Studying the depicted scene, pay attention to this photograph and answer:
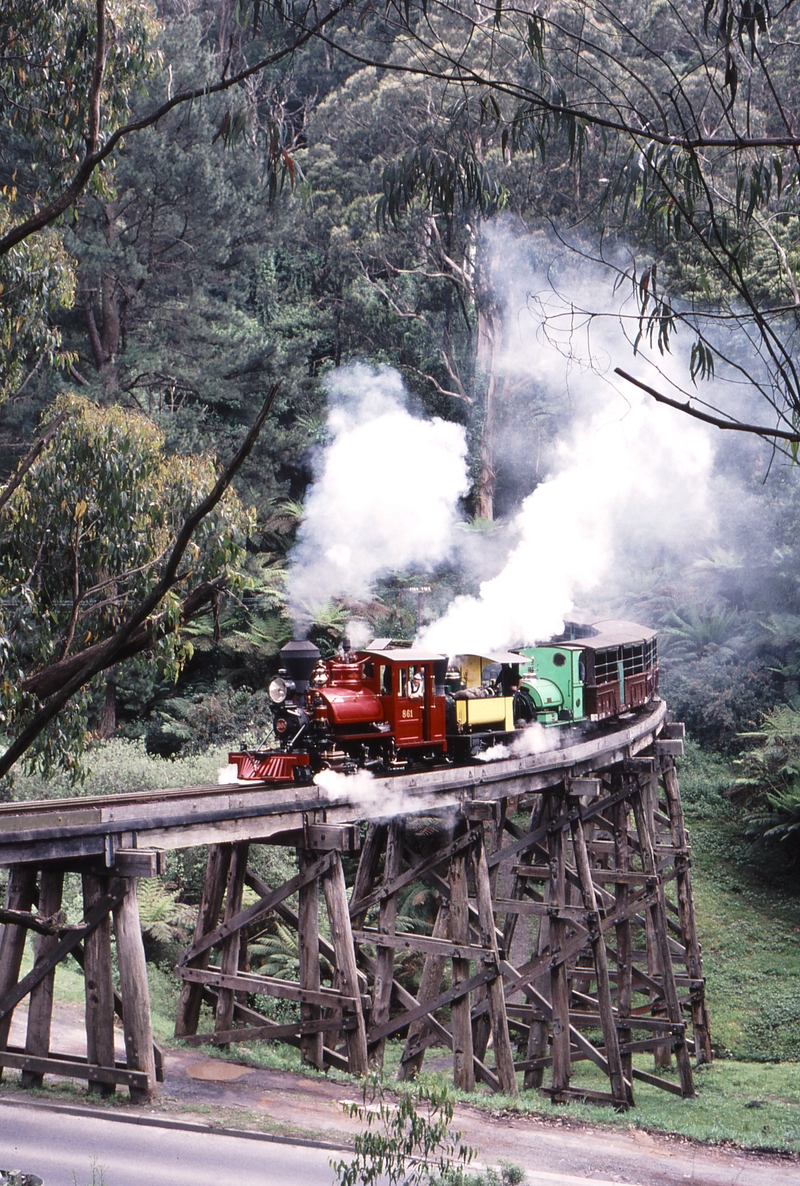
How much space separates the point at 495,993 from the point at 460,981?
39cm

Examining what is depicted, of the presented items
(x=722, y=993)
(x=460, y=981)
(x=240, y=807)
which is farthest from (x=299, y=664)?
(x=722, y=993)

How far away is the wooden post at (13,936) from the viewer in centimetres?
856

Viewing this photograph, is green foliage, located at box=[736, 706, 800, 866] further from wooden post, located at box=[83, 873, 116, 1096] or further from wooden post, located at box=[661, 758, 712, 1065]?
wooden post, located at box=[83, 873, 116, 1096]

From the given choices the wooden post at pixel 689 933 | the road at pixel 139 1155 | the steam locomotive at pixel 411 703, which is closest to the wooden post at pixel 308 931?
the steam locomotive at pixel 411 703

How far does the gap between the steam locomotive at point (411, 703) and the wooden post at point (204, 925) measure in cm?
156

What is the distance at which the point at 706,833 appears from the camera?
21766 mm

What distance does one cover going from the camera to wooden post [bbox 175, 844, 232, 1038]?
11.0 meters

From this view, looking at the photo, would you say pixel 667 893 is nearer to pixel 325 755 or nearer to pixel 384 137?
pixel 325 755

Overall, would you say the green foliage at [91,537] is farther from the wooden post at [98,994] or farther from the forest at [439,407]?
the wooden post at [98,994]

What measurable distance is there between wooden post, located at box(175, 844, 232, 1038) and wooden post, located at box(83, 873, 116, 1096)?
8.52 ft

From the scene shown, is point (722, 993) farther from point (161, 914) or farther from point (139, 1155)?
point (139, 1155)

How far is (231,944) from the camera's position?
429 inches

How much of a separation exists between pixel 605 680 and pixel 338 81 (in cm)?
3141

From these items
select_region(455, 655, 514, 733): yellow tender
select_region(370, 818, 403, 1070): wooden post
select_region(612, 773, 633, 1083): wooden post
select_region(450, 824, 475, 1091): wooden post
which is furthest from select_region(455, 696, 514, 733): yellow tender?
select_region(612, 773, 633, 1083): wooden post
